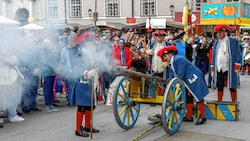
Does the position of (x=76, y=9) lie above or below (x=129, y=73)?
above

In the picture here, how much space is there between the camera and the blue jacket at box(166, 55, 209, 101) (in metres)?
6.50

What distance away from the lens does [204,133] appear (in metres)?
6.19

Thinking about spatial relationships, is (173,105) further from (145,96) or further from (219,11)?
(219,11)

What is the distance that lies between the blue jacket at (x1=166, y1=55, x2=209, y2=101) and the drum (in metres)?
2.89

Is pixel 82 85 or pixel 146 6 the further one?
pixel 146 6

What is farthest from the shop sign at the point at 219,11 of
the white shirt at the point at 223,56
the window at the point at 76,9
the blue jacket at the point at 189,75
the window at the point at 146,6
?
the window at the point at 76,9

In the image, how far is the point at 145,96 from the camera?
20.6 ft

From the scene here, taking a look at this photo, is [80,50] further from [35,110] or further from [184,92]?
[35,110]

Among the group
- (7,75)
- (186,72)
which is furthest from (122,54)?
(7,75)

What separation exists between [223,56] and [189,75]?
4.42ft

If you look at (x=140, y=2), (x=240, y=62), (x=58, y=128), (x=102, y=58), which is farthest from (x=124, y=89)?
(x=140, y=2)

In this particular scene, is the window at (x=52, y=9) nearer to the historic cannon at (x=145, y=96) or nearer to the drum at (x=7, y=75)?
the drum at (x=7, y=75)

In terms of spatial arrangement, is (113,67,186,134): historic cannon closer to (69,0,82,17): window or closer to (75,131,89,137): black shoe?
(75,131,89,137): black shoe

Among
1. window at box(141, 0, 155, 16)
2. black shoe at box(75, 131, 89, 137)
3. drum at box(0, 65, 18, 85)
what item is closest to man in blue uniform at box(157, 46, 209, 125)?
black shoe at box(75, 131, 89, 137)
